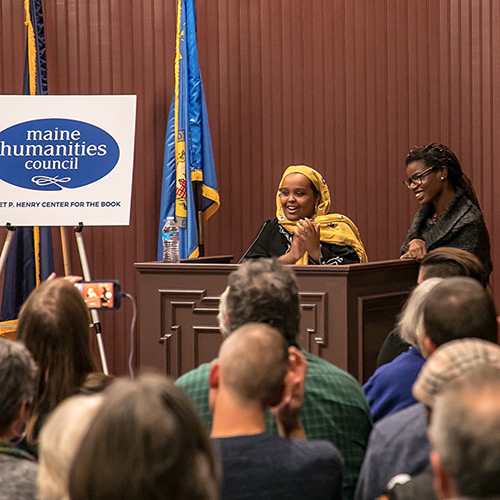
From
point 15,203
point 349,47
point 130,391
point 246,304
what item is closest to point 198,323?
point 15,203

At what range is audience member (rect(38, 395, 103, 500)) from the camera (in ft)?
4.24

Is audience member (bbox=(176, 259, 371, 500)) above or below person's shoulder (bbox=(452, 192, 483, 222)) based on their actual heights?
below

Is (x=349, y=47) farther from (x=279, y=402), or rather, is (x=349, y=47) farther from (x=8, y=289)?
(x=279, y=402)

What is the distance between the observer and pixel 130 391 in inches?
44.7

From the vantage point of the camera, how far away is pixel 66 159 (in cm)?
532

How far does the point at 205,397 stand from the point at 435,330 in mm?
628

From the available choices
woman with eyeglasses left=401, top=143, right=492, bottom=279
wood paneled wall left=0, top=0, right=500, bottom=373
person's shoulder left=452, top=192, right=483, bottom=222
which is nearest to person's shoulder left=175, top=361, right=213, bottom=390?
woman with eyeglasses left=401, top=143, right=492, bottom=279

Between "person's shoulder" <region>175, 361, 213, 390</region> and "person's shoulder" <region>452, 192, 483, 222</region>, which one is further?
"person's shoulder" <region>452, 192, 483, 222</region>

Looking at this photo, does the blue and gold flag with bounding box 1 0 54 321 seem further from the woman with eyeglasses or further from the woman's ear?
the woman's ear

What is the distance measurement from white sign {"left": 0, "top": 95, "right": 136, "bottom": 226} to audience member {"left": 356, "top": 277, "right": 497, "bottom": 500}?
3.19 metres

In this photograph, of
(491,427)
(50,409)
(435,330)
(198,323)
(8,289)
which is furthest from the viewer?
(8,289)

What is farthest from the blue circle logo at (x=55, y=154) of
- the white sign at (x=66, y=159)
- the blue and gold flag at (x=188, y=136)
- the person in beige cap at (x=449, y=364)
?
the person in beige cap at (x=449, y=364)

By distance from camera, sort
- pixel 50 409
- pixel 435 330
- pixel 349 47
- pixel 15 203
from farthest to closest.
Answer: pixel 349 47 → pixel 15 203 → pixel 50 409 → pixel 435 330

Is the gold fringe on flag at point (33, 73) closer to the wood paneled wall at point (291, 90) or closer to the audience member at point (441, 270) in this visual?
the wood paneled wall at point (291, 90)
